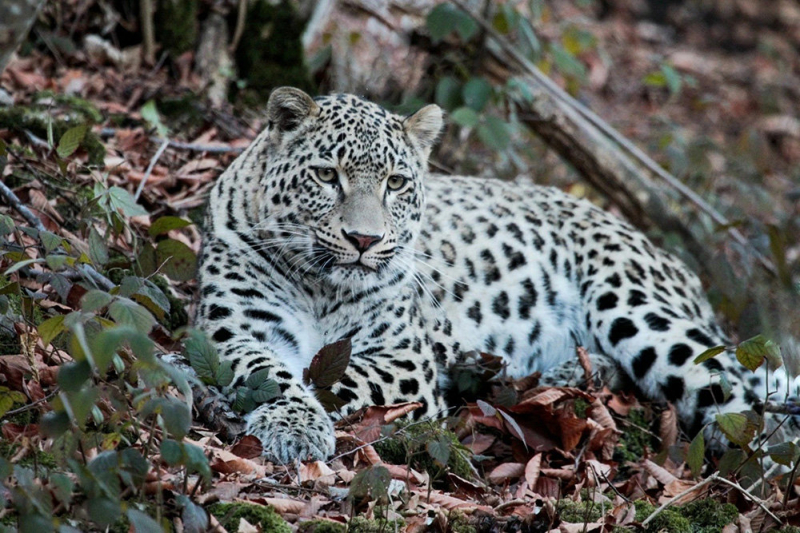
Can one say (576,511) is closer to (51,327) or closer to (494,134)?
(51,327)

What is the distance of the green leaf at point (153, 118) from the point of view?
8469mm

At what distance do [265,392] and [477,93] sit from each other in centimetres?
502

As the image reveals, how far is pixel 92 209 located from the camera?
596cm

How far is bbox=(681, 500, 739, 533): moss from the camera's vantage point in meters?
5.05

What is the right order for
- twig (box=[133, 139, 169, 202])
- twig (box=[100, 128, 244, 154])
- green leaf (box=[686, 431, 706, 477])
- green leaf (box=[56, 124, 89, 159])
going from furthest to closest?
twig (box=[100, 128, 244, 154]), twig (box=[133, 139, 169, 202]), green leaf (box=[56, 124, 89, 159]), green leaf (box=[686, 431, 706, 477])

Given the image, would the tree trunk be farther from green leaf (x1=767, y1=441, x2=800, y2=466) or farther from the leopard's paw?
green leaf (x1=767, y1=441, x2=800, y2=466)

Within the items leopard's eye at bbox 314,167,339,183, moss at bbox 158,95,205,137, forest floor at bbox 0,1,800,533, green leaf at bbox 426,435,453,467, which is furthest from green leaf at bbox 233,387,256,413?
moss at bbox 158,95,205,137

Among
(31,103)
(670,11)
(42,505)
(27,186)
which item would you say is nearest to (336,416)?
(42,505)

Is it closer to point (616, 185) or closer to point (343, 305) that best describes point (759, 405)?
point (343, 305)

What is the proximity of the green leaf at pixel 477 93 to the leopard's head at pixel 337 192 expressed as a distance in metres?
2.87

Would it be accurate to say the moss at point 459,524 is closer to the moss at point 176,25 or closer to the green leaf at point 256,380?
the green leaf at point 256,380

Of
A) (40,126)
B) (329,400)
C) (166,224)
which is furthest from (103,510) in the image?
(40,126)

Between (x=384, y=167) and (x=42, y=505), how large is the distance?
3.59 metres

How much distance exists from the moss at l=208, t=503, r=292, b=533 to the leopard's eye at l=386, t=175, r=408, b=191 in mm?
2821
